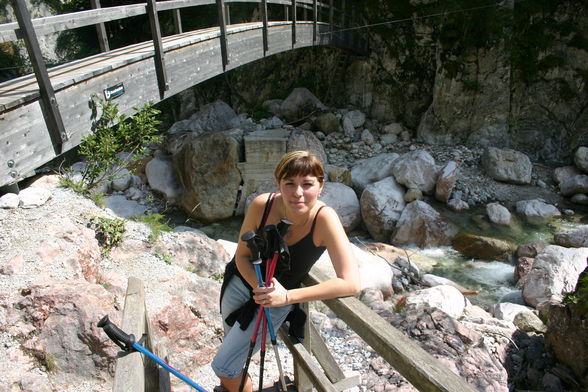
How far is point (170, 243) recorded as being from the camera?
15.1ft

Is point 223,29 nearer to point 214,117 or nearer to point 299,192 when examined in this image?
point 299,192

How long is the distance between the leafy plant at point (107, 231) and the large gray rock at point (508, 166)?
393 inches

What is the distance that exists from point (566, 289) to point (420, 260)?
264 cm

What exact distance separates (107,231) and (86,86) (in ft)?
5.10

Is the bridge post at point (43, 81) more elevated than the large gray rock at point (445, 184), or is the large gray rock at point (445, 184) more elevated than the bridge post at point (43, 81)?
the bridge post at point (43, 81)

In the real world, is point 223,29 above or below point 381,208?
Answer: above

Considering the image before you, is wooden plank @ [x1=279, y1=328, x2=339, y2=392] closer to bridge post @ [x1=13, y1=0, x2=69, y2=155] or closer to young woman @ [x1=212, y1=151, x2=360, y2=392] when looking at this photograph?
young woman @ [x1=212, y1=151, x2=360, y2=392]

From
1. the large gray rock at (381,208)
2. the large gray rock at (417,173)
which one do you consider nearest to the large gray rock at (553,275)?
the large gray rock at (381,208)

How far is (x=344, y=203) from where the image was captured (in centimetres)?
941

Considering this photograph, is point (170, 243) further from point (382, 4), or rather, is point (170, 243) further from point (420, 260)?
point (382, 4)

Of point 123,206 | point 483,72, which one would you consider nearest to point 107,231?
point 123,206

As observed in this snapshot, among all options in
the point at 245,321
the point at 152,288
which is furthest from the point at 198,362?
the point at 245,321

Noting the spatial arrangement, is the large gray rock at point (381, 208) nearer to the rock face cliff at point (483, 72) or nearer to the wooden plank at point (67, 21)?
the rock face cliff at point (483, 72)

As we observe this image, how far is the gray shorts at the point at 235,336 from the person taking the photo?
6.21ft
